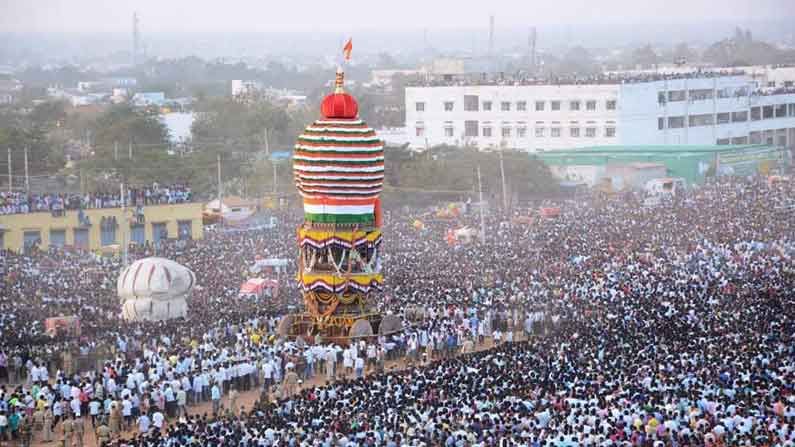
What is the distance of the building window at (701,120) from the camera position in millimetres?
73250

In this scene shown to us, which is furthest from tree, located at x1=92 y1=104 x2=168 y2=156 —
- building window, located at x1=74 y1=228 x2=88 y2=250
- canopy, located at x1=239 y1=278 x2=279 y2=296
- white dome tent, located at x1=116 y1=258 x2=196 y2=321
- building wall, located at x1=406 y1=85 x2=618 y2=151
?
white dome tent, located at x1=116 y1=258 x2=196 y2=321

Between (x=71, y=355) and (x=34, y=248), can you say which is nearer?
(x=71, y=355)

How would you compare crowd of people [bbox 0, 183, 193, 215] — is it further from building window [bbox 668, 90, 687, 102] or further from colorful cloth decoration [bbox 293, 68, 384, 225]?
building window [bbox 668, 90, 687, 102]

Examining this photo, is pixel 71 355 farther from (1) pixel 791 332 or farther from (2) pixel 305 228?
(1) pixel 791 332

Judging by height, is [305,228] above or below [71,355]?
above

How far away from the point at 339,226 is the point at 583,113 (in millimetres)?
40244

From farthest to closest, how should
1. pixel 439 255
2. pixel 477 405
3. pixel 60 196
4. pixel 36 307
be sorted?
1. pixel 60 196
2. pixel 439 255
3. pixel 36 307
4. pixel 477 405

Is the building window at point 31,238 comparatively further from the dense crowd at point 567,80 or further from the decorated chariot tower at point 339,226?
the dense crowd at point 567,80

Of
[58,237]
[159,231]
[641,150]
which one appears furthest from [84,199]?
[641,150]

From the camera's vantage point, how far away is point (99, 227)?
43.9 metres

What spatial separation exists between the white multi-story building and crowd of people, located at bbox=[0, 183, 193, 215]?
22.5 meters

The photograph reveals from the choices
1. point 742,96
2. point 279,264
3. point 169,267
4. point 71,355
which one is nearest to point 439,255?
point 279,264

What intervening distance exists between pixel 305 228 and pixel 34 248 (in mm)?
14083

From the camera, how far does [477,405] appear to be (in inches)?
875
